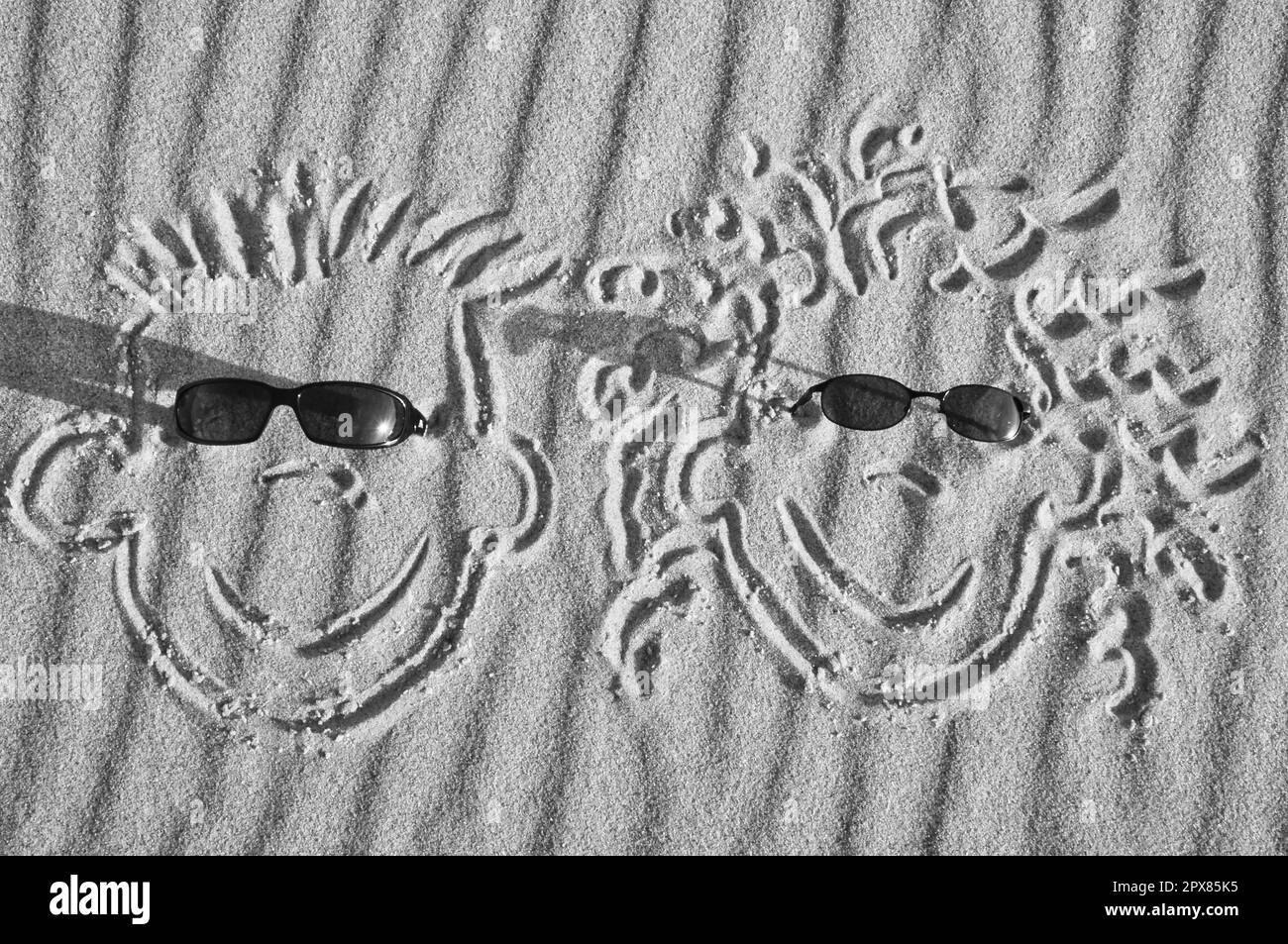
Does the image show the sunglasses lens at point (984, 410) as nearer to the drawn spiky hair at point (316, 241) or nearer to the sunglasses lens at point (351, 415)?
the drawn spiky hair at point (316, 241)

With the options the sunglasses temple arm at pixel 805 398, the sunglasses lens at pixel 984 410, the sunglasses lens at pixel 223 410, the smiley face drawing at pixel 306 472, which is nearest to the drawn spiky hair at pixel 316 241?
the smiley face drawing at pixel 306 472

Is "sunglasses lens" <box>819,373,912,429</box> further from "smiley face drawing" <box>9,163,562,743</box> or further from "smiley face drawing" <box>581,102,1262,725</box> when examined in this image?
"smiley face drawing" <box>9,163,562,743</box>

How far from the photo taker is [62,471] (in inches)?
74.3

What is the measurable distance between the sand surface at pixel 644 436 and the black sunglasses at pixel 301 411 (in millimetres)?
56

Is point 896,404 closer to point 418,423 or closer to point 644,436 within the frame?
point 644,436

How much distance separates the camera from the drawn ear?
74.1 inches

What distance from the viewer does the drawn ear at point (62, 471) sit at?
1883 mm

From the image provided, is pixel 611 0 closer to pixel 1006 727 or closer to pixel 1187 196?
pixel 1187 196

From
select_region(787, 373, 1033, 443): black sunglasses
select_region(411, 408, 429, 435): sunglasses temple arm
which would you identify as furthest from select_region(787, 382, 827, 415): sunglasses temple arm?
select_region(411, 408, 429, 435): sunglasses temple arm

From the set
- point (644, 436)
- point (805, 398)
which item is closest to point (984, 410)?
point (805, 398)

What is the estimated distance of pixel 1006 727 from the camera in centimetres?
189

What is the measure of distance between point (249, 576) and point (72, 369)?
0.50m

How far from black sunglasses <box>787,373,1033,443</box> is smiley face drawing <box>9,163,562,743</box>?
21.8 inches
